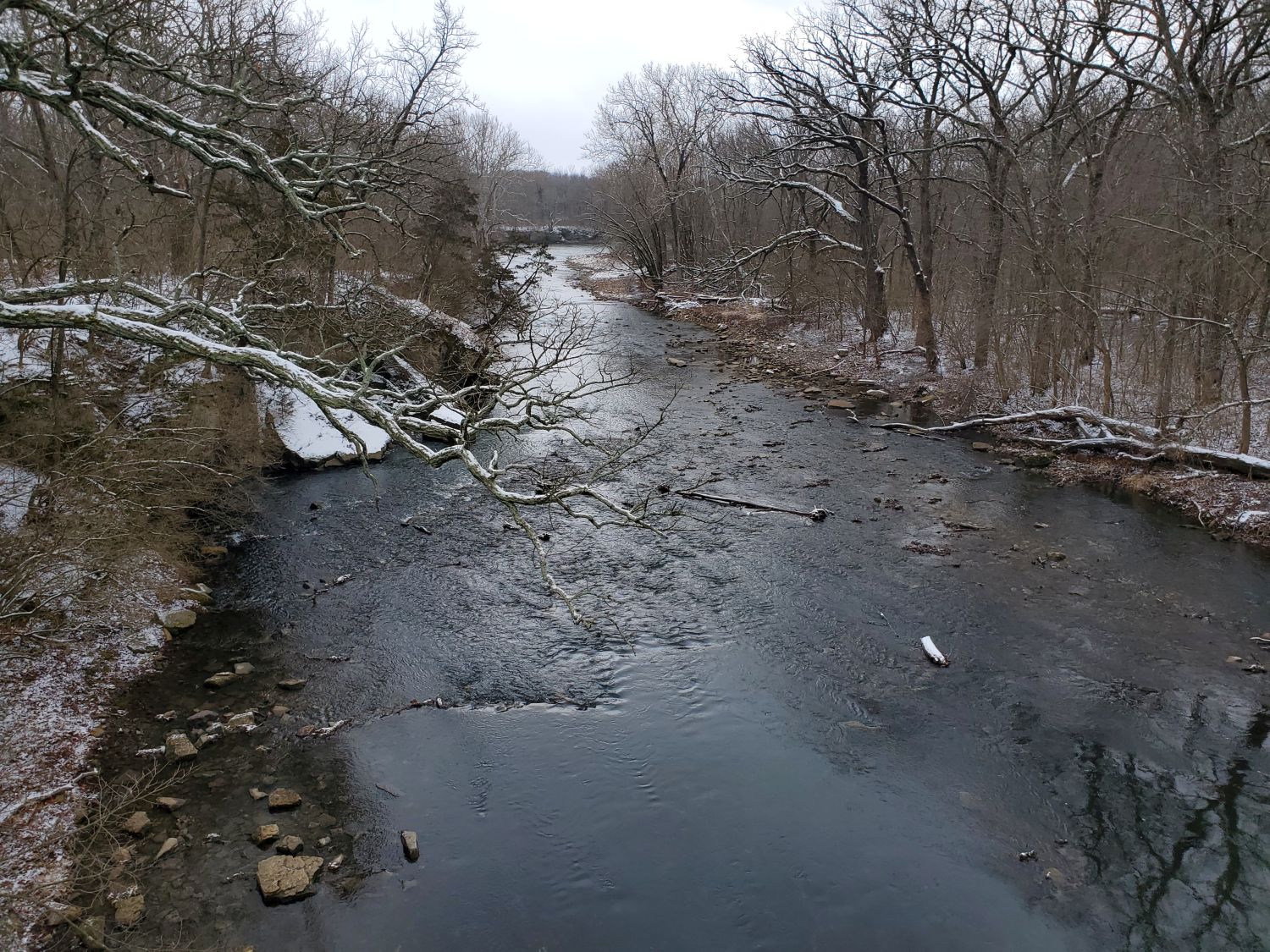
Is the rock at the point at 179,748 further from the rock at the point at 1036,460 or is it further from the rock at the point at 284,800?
the rock at the point at 1036,460

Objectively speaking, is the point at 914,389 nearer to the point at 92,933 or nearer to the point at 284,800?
the point at 284,800

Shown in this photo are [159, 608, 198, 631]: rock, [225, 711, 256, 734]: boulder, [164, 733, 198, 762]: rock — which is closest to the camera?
[164, 733, 198, 762]: rock

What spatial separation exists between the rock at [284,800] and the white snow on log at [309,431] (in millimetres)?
8667

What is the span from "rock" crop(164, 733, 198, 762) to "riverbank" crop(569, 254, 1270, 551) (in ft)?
39.9

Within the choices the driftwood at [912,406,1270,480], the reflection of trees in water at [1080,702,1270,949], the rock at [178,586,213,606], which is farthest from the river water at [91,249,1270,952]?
the driftwood at [912,406,1270,480]

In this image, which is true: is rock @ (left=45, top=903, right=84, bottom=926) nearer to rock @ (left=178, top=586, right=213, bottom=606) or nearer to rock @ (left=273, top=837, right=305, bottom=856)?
rock @ (left=273, top=837, right=305, bottom=856)

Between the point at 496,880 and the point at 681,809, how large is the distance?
1.50 metres

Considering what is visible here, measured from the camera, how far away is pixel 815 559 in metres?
10.4

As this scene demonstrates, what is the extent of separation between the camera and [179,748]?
6652mm

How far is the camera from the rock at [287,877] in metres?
5.33

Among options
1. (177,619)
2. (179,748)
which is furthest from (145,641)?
(179,748)

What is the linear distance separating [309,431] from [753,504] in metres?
8.14

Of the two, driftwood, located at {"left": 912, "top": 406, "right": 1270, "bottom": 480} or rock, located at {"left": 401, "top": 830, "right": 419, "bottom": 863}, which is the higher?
driftwood, located at {"left": 912, "top": 406, "right": 1270, "bottom": 480}

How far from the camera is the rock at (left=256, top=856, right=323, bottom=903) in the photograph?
5.33 meters
